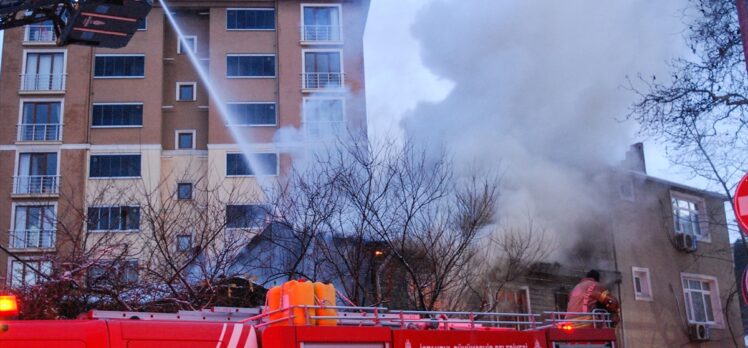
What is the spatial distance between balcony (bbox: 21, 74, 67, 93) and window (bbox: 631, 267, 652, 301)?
23790 millimetres

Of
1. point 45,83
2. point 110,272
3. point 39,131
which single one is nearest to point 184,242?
point 110,272

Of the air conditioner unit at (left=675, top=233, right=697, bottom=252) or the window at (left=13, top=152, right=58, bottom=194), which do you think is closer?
the air conditioner unit at (left=675, top=233, right=697, bottom=252)

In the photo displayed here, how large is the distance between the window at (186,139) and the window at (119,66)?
2.93 meters

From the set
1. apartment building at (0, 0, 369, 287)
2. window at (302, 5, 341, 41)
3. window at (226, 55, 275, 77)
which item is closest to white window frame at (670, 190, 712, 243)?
apartment building at (0, 0, 369, 287)

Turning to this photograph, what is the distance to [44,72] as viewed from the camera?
110 ft

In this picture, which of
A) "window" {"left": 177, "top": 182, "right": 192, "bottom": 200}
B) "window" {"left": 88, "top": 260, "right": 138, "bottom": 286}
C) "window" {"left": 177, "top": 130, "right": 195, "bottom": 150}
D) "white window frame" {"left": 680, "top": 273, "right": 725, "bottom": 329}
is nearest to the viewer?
"window" {"left": 88, "top": 260, "right": 138, "bottom": 286}

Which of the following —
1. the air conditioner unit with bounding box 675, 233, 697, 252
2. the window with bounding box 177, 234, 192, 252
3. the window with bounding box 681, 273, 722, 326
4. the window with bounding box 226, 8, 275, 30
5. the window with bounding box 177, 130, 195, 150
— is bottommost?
the window with bounding box 681, 273, 722, 326

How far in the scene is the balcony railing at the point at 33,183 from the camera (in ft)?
104

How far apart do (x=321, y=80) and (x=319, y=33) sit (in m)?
2.36

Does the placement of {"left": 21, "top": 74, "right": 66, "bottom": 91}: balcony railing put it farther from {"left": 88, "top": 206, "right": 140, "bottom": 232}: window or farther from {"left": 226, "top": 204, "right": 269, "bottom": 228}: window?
{"left": 226, "top": 204, "right": 269, "bottom": 228}: window

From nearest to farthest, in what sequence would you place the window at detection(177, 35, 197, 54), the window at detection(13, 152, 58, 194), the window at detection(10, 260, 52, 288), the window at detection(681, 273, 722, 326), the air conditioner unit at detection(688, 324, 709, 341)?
the window at detection(10, 260, 52, 288), the air conditioner unit at detection(688, 324, 709, 341), the window at detection(681, 273, 722, 326), the window at detection(13, 152, 58, 194), the window at detection(177, 35, 197, 54)

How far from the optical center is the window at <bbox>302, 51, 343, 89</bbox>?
111 ft

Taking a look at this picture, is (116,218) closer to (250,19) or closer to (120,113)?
(120,113)

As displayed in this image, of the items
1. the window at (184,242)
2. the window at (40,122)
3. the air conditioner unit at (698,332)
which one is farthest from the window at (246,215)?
the window at (40,122)
